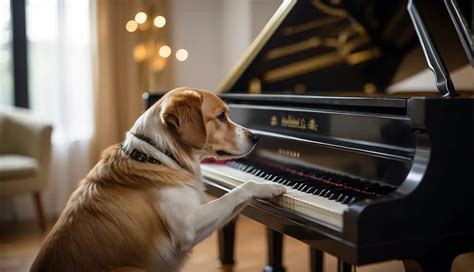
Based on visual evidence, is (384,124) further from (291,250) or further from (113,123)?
(113,123)

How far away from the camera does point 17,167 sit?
366cm

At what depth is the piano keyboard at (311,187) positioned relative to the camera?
148cm

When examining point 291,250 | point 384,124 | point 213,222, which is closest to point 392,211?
point 384,124

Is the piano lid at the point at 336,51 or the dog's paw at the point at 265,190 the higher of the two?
the piano lid at the point at 336,51

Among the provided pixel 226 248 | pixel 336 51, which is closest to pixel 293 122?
pixel 336 51

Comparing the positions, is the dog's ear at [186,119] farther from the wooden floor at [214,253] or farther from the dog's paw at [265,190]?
the wooden floor at [214,253]

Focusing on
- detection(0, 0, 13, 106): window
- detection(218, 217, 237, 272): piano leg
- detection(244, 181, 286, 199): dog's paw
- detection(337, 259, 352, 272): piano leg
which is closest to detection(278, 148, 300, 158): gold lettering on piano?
detection(244, 181, 286, 199): dog's paw

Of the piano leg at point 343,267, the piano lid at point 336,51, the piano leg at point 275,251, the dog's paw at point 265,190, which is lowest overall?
the piano leg at point 275,251

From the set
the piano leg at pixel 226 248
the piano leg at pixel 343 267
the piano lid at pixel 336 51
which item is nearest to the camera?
the piano leg at pixel 343 267

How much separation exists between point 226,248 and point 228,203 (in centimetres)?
151

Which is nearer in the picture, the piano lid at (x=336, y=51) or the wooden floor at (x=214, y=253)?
the piano lid at (x=336, y=51)

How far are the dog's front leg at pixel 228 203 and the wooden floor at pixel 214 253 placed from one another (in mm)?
1342

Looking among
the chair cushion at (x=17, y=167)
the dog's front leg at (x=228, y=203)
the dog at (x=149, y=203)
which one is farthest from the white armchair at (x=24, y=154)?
the dog's front leg at (x=228, y=203)

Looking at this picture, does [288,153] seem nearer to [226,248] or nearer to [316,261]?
[316,261]
